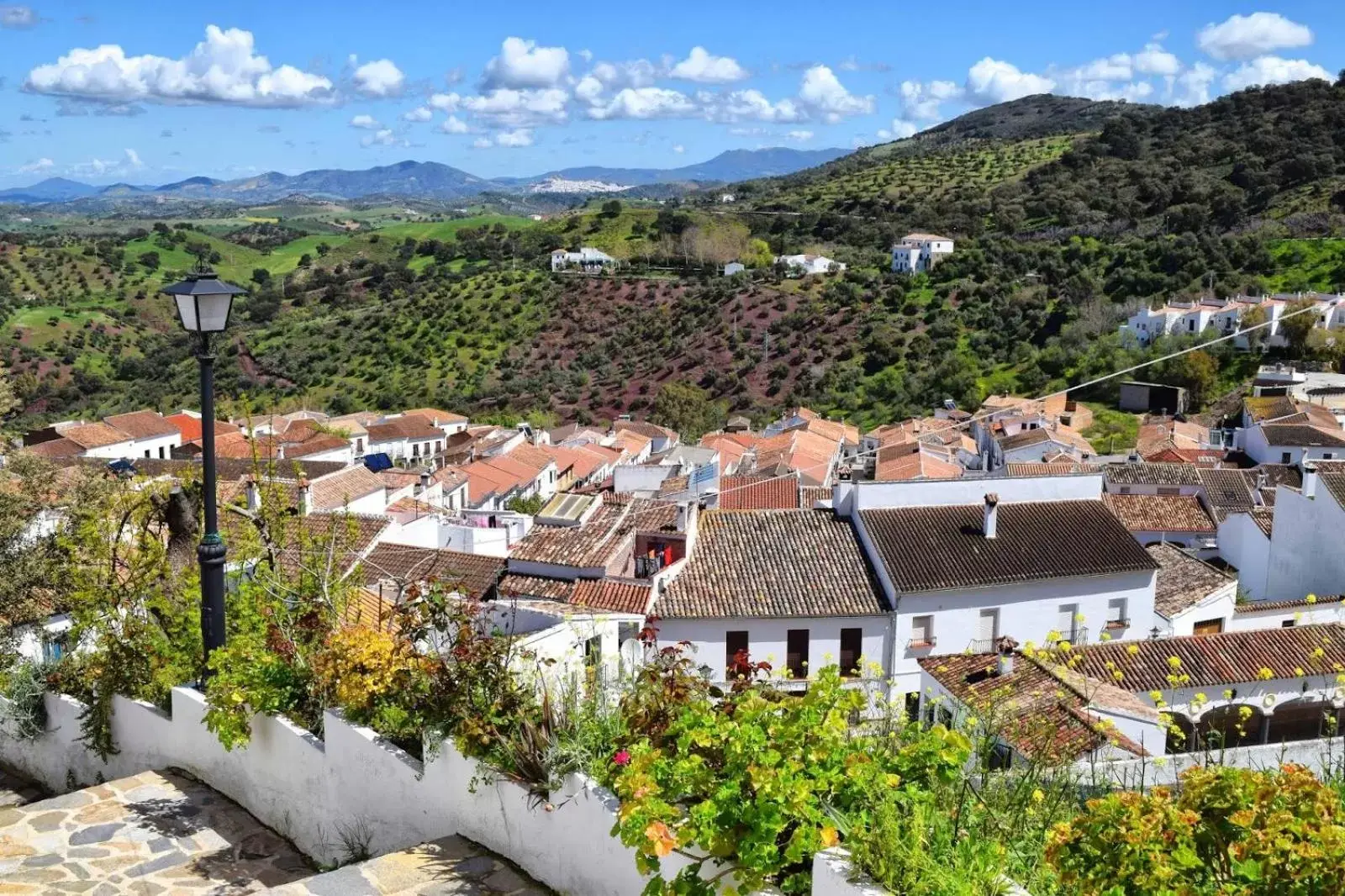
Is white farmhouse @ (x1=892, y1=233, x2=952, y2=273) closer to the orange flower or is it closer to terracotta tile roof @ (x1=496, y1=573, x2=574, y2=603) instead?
terracotta tile roof @ (x1=496, y1=573, x2=574, y2=603)

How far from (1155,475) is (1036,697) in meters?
26.6

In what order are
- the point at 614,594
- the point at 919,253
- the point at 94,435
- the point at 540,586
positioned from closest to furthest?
the point at 614,594
the point at 540,586
the point at 94,435
the point at 919,253

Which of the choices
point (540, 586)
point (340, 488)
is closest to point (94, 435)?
point (340, 488)

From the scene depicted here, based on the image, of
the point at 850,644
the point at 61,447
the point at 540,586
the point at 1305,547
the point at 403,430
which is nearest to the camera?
the point at 540,586

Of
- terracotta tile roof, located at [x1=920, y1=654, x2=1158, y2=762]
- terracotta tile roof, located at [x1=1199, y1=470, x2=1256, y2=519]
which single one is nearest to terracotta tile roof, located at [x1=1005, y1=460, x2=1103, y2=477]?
terracotta tile roof, located at [x1=1199, y1=470, x2=1256, y2=519]

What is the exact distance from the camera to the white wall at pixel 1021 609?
Result: 19.1m

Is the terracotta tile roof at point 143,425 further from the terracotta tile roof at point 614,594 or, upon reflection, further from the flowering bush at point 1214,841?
the flowering bush at point 1214,841

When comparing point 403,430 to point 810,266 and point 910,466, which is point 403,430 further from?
point 810,266

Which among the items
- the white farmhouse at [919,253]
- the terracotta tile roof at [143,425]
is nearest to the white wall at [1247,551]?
the terracotta tile roof at [143,425]

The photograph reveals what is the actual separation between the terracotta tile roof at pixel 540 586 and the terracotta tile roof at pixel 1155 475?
70.3ft

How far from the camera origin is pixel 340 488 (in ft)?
91.2

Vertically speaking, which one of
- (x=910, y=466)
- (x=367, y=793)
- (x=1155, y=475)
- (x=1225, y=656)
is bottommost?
(x=1155, y=475)

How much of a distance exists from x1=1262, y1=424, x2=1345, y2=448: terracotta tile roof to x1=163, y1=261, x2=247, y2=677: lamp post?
41.1 metres

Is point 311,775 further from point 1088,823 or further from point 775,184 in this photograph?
point 775,184
